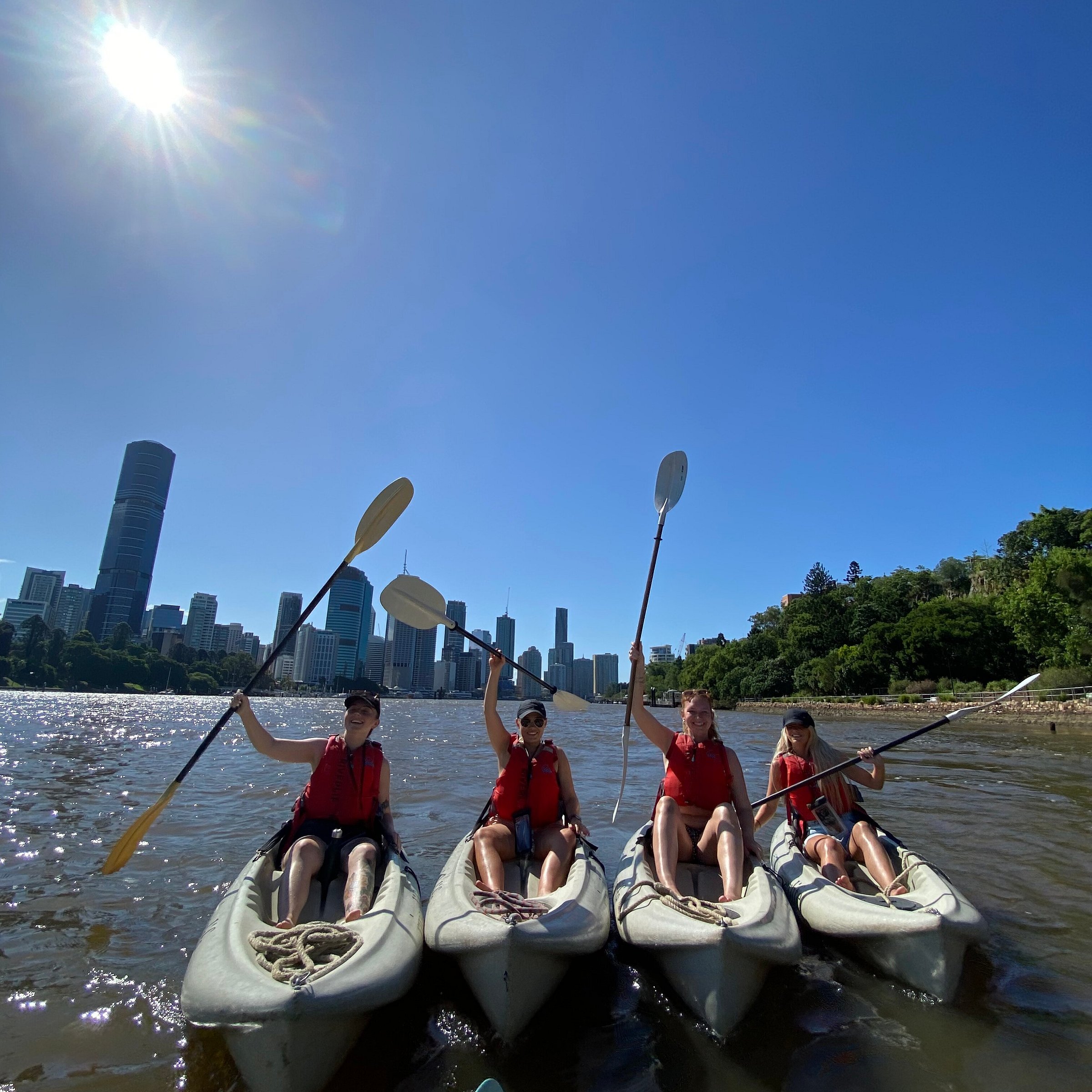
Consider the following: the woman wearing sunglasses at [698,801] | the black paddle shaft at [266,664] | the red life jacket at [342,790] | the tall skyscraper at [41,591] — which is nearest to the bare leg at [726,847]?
the woman wearing sunglasses at [698,801]

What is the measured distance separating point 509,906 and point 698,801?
2018 mm

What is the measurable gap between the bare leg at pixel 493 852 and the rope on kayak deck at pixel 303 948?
104cm

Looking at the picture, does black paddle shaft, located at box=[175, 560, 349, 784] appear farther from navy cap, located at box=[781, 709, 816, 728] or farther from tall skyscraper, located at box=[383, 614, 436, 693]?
tall skyscraper, located at box=[383, 614, 436, 693]

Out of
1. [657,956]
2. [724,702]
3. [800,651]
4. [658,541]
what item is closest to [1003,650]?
[800,651]

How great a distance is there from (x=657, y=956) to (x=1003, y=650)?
183ft

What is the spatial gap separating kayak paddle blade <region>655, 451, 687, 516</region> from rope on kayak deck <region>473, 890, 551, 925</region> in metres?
5.11

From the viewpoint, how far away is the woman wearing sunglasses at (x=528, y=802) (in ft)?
15.5

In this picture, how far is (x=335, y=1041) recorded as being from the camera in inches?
110

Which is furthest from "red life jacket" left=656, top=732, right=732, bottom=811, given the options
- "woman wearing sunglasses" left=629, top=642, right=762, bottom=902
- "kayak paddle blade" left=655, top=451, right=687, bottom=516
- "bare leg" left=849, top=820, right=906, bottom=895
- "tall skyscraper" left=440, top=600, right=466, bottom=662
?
"tall skyscraper" left=440, top=600, right=466, bottom=662

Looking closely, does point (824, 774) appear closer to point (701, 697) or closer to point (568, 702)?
point (701, 697)

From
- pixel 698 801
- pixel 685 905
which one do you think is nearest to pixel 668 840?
pixel 698 801

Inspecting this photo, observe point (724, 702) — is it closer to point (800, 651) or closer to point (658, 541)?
point (800, 651)

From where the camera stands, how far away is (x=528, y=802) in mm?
5105

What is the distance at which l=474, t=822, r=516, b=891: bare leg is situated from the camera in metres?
4.33
